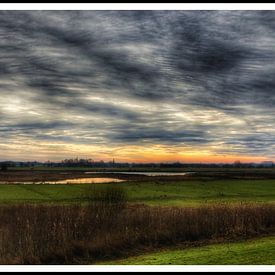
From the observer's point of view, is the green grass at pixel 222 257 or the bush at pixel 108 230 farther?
the bush at pixel 108 230

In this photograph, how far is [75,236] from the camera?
20.4 metres

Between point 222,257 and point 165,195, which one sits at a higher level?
point 222,257

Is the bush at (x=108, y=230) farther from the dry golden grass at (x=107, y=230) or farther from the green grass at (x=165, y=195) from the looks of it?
the green grass at (x=165, y=195)

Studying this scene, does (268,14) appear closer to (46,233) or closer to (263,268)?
(263,268)

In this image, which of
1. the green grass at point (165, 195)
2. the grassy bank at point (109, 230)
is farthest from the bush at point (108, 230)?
the green grass at point (165, 195)

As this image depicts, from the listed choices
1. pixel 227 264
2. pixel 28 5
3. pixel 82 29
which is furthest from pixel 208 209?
pixel 28 5

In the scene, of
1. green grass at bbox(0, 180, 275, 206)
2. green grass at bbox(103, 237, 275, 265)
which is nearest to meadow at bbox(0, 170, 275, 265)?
green grass at bbox(103, 237, 275, 265)

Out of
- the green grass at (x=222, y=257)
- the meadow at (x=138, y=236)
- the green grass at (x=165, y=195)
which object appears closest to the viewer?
the green grass at (x=222, y=257)

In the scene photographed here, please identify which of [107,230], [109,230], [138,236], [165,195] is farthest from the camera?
[165,195]

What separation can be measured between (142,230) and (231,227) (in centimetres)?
508

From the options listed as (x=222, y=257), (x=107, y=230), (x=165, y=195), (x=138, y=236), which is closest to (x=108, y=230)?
(x=107, y=230)

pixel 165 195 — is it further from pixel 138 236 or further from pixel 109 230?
pixel 138 236

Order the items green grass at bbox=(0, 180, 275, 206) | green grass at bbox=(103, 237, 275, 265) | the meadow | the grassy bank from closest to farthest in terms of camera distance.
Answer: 1. green grass at bbox=(103, 237, 275, 265)
2. the meadow
3. the grassy bank
4. green grass at bbox=(0, 180, 275, 206)

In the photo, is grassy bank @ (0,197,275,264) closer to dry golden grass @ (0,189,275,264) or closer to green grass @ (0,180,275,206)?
dry golden grass @ (0,189,275,264)
